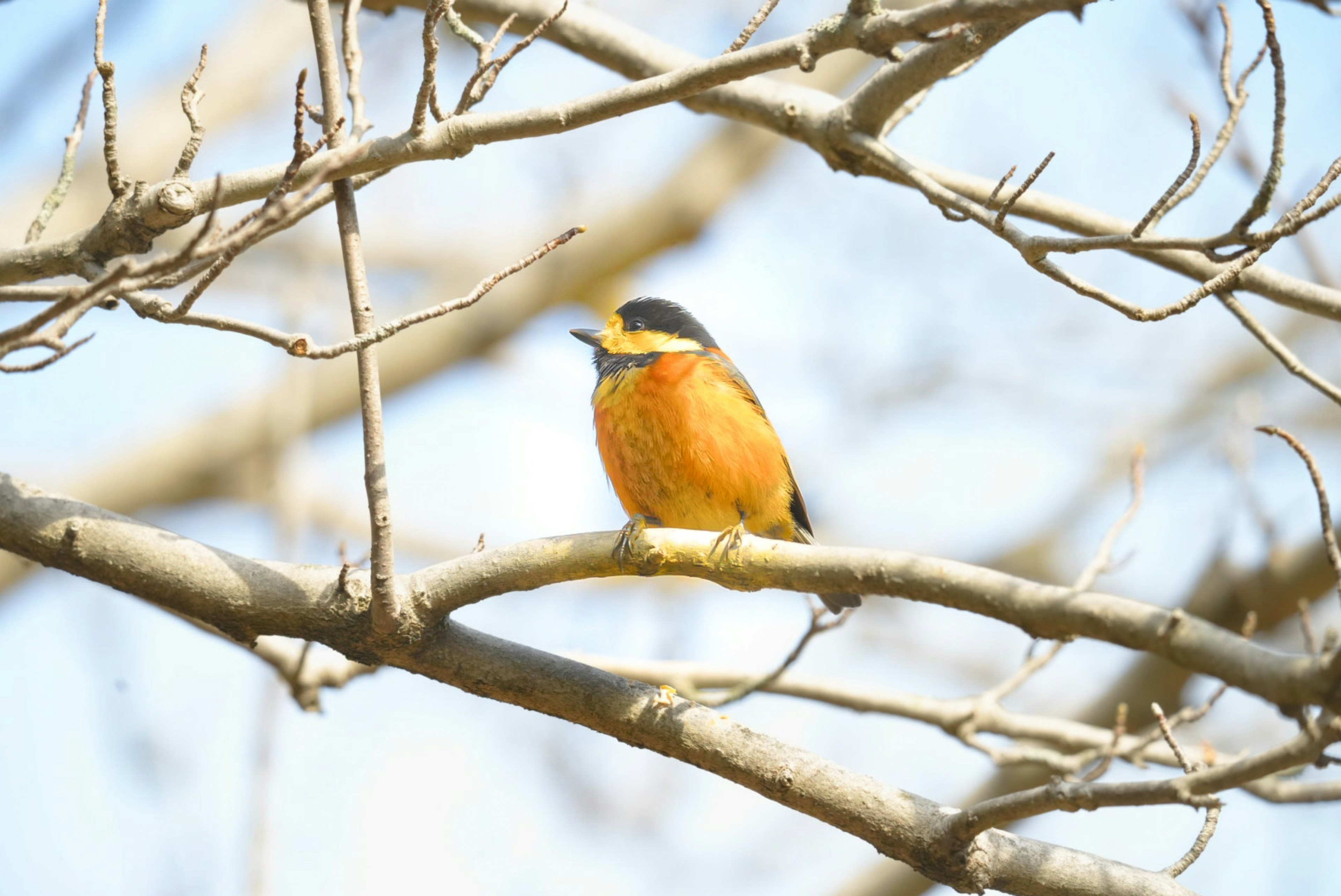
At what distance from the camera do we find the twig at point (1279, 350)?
3.43 metres

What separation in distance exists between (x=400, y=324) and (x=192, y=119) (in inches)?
27.9

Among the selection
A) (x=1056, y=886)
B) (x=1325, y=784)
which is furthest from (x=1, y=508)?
(x=1325, y=784)

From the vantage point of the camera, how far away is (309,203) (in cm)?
271

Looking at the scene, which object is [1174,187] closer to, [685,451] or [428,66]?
[428,66]

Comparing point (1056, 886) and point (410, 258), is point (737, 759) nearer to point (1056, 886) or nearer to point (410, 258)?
point (1056, 886)

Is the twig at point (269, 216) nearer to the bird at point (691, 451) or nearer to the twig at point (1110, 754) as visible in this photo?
the bird at point (691, 451)

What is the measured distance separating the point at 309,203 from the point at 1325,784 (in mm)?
3537

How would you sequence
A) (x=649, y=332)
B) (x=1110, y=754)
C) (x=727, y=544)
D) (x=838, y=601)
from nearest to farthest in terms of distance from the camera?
(x=727, y=544) → (x=1110, y=754) → (x=838, y=601) → (x=649, y=332)

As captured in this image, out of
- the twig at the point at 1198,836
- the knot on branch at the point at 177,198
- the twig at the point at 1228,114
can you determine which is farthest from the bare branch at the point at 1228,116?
the knot on branch at the point at 177,198

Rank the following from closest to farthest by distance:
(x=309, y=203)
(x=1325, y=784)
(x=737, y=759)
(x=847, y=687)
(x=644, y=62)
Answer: (x=309, y=203) → (x=737, y=759) → (x=1325, y=784) → (x=644, y=62) → (x=847, y=687)

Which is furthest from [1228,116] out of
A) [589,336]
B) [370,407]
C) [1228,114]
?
[589,336]

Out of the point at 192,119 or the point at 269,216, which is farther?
the point at 192,119

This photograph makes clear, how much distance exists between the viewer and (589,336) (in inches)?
246

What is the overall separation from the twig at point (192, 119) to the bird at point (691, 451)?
8.58ft
